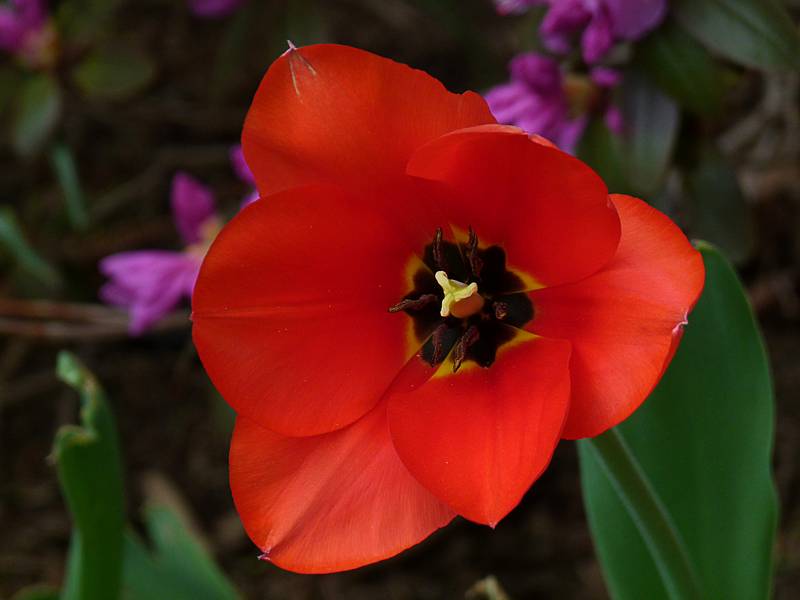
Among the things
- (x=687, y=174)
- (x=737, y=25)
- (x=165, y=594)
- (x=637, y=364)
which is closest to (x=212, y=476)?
(x=165, y=594)

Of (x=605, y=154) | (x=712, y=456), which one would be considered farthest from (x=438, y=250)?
(x=605, y=154)

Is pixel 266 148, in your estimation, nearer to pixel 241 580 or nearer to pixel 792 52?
pixel 792 52

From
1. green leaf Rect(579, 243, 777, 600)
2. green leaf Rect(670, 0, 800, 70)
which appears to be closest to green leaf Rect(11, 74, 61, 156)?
green leaf Rect(670, 0, 800, 70)

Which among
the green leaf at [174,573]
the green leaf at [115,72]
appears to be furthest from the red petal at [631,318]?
the green leaf at [115,72]

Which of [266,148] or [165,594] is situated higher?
[266,148]

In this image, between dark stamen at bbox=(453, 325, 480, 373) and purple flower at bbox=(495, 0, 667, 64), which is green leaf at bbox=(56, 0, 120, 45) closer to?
purple flower at bbox=(495, 0, 667, 64)

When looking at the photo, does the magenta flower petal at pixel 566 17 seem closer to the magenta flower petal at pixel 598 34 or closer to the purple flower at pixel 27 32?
the magenta flower petal at pixel 598 34

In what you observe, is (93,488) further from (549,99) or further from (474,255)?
(549,99)
